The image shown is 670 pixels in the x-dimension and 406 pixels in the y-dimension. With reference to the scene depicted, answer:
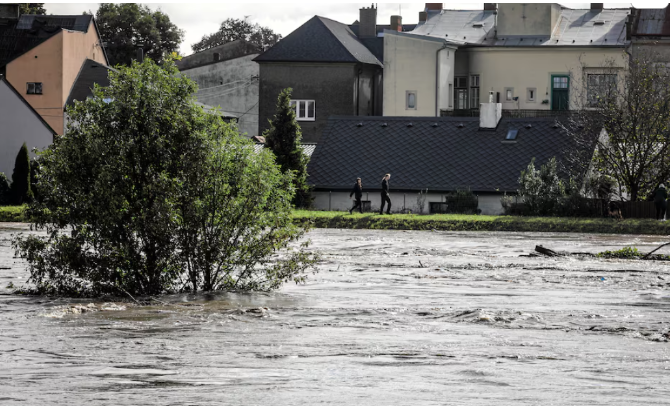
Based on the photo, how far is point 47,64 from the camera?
64562mm

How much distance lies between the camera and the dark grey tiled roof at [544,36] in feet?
215

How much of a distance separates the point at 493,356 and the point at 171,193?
6323 millimetres

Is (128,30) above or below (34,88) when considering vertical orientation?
above

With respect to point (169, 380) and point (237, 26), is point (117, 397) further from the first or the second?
point (237, 26)

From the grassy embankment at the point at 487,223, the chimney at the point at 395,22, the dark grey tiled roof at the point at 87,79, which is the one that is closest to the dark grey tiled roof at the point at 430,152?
the grassy embankment at the point at 487,223

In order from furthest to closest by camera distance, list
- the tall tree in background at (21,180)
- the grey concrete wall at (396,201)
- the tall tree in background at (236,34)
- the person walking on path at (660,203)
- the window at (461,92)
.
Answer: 1. the tall tree in background at (236,34)
2. the window at (461,92)
3. the tall tree in background at (21,180)
4. the grey concrete wall at (396,201)
5. the person walking on path at (660,203)

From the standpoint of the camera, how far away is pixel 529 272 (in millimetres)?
23703

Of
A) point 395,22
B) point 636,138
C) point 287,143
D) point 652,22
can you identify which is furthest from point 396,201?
point 395,22

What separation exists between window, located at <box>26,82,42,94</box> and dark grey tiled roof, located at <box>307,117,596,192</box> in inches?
828

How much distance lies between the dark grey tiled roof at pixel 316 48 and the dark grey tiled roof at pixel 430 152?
49.1 ft

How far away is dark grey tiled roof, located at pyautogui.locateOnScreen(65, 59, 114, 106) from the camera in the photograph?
64.8 metres

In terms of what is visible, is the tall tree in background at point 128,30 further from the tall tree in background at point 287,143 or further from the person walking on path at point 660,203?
the person walking on path at point 660,203

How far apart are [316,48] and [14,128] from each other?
20.3 m

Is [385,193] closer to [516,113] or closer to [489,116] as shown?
[489,116]
